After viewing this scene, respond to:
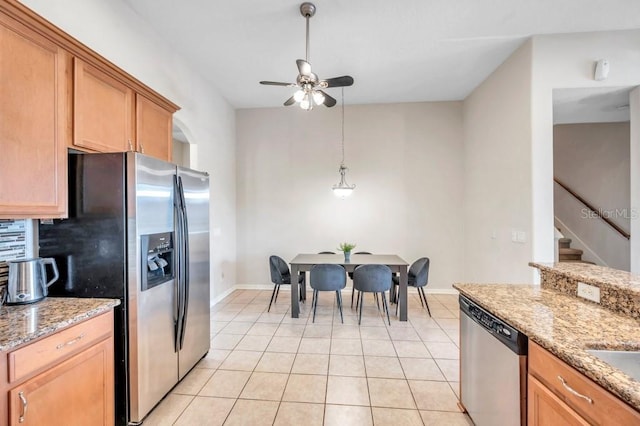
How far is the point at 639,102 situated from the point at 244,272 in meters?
5.61

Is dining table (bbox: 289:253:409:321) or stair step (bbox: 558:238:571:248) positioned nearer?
dining table (bbox: 289:253:409:321)

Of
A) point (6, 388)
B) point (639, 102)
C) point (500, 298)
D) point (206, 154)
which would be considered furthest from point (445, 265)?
point (6, 388)

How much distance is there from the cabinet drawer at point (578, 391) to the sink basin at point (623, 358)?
0.15 metres

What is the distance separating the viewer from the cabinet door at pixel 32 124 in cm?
136

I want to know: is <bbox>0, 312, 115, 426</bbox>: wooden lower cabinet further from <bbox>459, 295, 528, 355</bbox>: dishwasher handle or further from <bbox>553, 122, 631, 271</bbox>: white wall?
<bbox>553, 122, 631, 271</bbox>: white wall

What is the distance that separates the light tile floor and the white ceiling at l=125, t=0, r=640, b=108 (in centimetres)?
328

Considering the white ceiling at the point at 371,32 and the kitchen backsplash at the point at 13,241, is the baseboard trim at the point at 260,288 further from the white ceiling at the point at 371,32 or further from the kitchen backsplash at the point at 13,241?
the white ceiling at the point at 371,32

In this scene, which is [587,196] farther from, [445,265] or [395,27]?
[395,27]

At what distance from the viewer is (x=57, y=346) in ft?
4.42

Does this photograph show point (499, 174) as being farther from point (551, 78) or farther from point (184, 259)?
point (184, 259)

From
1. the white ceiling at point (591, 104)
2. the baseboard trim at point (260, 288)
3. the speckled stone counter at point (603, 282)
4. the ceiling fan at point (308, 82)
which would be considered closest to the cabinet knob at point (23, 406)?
the ceiling fan at point (308, 82)

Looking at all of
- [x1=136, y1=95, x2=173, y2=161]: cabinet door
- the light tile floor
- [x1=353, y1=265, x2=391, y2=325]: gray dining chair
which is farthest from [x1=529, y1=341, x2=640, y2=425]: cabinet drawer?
[x1=136, y1=95, x2=173, y2=161]: cabinet door

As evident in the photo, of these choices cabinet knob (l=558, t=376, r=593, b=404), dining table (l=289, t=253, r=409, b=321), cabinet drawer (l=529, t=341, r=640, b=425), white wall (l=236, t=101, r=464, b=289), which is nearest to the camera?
cabinet drawer (l=529, t=341, r=640, b=425)

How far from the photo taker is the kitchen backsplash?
1.68 m
